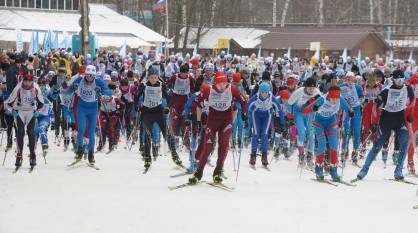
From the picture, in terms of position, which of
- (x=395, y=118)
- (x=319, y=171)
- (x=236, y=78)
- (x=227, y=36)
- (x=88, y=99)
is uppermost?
(x=227, y=36)

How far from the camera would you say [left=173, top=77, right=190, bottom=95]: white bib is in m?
15.2

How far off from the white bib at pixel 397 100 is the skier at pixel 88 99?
5308 millimetres

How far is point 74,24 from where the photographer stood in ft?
175

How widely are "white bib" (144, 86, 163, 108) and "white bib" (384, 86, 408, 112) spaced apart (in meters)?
4.29

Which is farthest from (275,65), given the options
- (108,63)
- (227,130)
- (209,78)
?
(227,130)

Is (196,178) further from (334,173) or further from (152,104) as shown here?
(334,173)

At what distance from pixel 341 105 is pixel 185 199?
3.77 metres

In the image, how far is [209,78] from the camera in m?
16.1

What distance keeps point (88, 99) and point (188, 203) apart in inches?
164

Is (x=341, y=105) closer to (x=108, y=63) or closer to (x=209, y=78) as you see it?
(x=209, y=78)

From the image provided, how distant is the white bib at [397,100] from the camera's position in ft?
40.4

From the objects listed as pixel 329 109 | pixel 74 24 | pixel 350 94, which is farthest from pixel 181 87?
pixel 74 24

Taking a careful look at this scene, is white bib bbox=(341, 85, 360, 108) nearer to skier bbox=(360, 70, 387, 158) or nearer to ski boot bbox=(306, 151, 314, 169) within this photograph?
skier bbox=(360, 70, 387, 158)

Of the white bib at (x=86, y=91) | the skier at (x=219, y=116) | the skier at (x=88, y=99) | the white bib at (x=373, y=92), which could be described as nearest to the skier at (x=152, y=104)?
the skier at (x=88, y=99)
